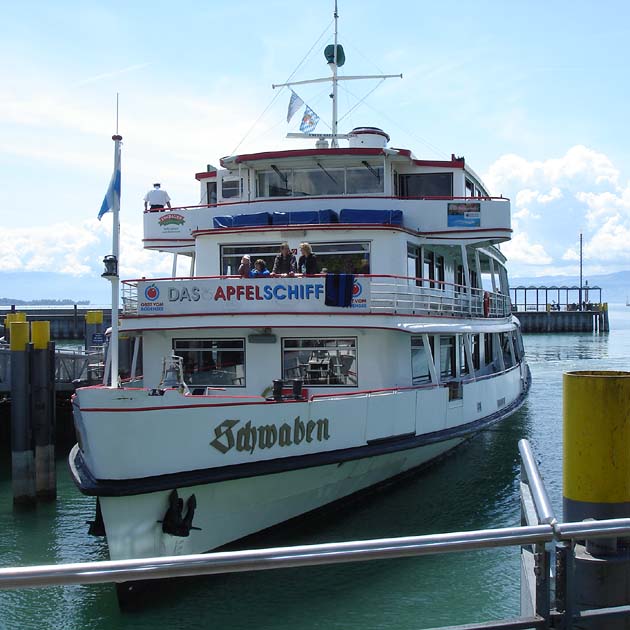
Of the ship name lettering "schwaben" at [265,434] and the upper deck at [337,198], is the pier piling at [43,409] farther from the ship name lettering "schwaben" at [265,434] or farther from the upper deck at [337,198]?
the ship name lettering "schwaben" at [265,434]

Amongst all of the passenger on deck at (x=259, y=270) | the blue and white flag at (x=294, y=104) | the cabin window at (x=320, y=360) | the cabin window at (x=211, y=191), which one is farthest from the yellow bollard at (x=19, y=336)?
the blue and white flag at (x=294, y=104)

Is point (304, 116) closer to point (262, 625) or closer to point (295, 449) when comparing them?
point (295, 449)

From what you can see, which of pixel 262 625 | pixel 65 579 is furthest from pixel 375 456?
pixel 65 579

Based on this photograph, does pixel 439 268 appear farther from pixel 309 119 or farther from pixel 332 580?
pixel 332 580

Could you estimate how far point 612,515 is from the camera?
375 centimetres

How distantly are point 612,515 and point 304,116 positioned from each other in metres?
15.4

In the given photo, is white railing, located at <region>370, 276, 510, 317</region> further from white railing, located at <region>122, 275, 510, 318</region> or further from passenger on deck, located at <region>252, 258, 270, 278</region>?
passenger on deck, located at <region>252, 258, 270, 278</region>

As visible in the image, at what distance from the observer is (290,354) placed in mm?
12492

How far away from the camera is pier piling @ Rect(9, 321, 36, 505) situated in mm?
14094

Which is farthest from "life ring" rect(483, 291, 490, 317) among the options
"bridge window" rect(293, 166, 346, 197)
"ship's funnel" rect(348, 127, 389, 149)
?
"ship's funnel" rect(348, 127, 389, 149)

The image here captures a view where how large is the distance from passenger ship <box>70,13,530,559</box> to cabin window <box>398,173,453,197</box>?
2 centimetres

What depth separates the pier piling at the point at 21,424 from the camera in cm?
1409

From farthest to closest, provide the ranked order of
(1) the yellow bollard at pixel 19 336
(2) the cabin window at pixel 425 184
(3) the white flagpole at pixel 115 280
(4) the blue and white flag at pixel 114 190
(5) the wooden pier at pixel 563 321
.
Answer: (5) the wooden pier at pixel 563 321
(2) the cabin window at pixel 425 184
(1) the yellow bollard at pixel 19 336
(4) the blue and white flag at pixel 114 190
(3) the white flagpole at pixel 115 280

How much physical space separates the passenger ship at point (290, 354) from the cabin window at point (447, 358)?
0.21 ft
